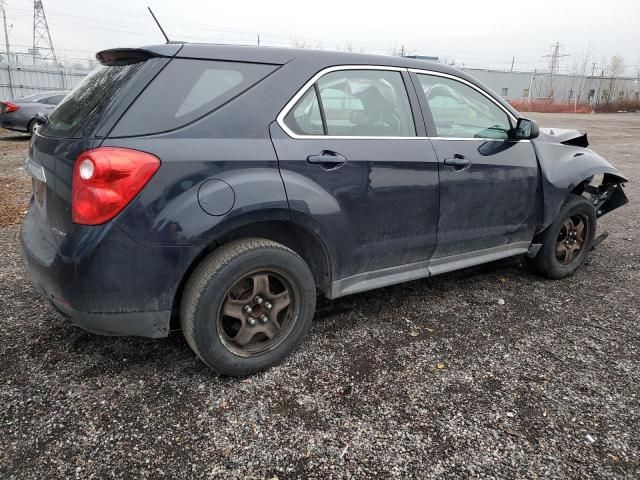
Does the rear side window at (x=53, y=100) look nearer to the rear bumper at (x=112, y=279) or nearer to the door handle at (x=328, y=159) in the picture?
the rear bumper at (x=112, y=279)

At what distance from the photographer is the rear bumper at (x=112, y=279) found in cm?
215

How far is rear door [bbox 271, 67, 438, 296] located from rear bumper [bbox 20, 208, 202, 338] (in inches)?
29.2

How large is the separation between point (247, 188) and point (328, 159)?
52 cm

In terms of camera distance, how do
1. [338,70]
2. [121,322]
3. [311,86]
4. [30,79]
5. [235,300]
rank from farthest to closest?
1. [30,79]
2. [338,70]
3. [311,86]
4. [235,300]
5. [121,322]

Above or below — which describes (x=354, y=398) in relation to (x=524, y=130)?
below

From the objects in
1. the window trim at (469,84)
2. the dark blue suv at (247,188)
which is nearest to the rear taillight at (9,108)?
the dark blue suv at (247,188)

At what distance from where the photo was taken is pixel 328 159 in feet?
8.55

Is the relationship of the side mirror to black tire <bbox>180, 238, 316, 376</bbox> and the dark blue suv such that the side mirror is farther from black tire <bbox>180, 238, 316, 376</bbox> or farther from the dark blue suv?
black tire <bbox>180, 238, 316, 376</bbox>

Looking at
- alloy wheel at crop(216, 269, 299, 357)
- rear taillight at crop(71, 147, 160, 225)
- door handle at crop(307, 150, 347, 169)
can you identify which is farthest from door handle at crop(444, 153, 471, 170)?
rear taillight at crop(71, 147, 160, 225)

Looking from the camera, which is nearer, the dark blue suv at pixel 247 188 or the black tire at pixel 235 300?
the dark blue suv at pixel 247 188

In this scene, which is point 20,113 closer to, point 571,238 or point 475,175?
point 475,175

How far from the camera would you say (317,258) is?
2.82m

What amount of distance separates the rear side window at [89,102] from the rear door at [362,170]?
0.79 metres

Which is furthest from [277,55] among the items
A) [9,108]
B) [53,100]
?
[53,100]
